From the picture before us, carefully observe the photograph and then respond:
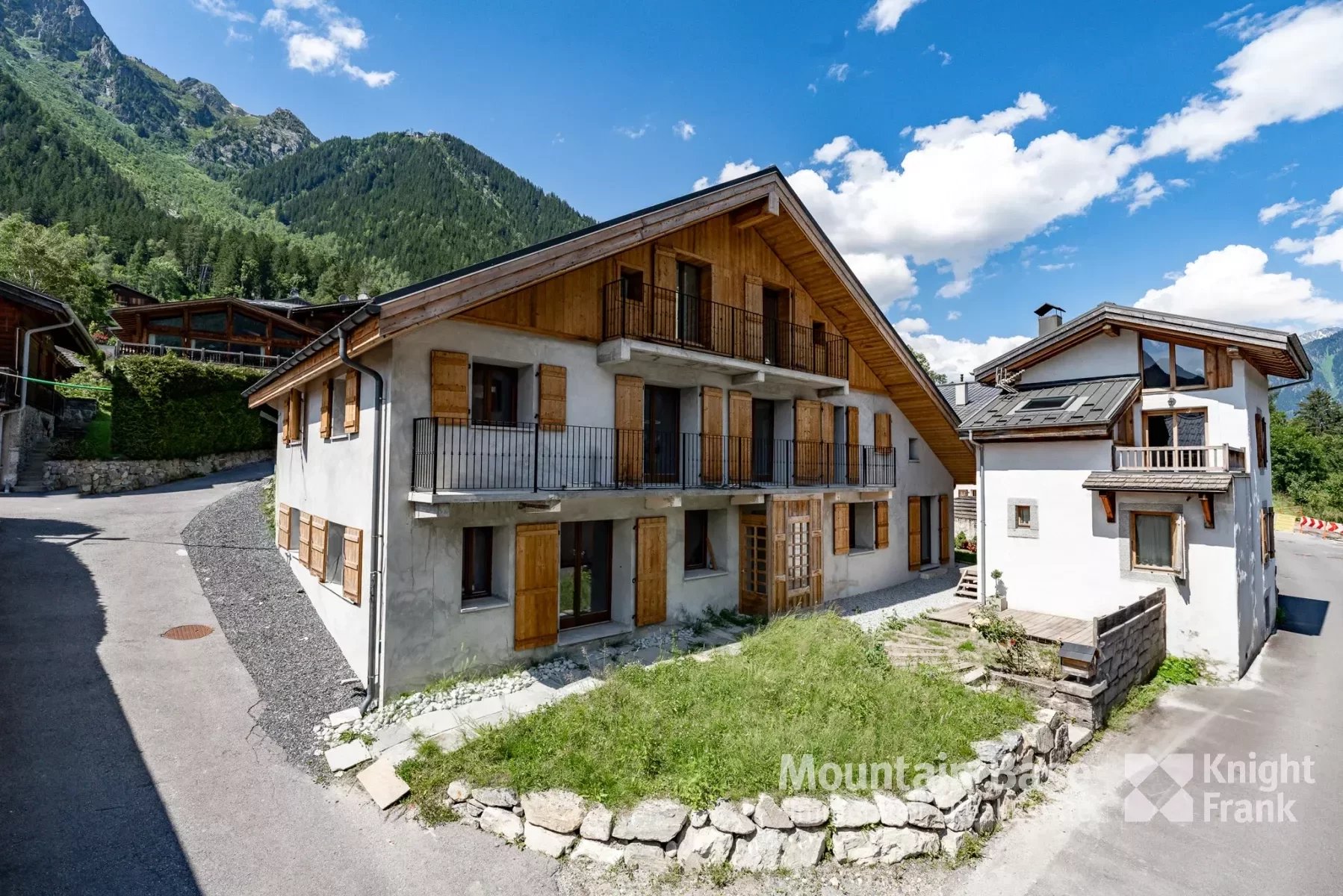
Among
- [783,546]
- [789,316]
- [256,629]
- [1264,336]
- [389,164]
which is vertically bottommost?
[256,629]

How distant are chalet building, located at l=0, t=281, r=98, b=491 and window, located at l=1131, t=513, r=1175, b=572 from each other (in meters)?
32.4

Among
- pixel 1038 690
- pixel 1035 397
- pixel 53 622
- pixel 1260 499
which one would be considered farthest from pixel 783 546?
pixel 53 622

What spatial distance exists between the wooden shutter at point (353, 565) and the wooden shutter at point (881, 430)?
13701mm

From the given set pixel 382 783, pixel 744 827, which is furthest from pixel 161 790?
pixel 744 827

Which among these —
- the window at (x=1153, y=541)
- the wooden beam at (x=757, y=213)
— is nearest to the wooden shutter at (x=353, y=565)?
the wooden beam at (x=757, y=213)

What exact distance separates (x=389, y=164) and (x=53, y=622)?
14615cm

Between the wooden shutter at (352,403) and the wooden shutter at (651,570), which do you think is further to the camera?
the wooden shutter at (651,570)

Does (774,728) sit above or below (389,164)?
below

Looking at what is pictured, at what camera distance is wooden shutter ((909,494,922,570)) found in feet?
61.4

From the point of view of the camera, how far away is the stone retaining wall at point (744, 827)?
596 centimetres

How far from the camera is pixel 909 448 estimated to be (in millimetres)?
19016

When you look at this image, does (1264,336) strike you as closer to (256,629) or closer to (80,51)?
(256,629)

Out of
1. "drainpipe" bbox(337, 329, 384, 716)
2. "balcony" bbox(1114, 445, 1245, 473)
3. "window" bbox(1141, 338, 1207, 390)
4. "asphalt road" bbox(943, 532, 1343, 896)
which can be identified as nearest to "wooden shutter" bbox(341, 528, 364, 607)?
"drainpipe" bbox(337, 329, 384, 716)

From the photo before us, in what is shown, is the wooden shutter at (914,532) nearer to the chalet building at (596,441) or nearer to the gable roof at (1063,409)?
the chalet building at (596,441)
